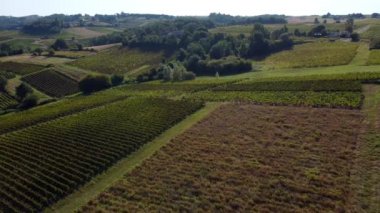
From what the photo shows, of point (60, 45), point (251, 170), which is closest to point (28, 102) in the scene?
point (251, 170)

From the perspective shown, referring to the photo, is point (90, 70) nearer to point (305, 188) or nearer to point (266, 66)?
point (266, 66)

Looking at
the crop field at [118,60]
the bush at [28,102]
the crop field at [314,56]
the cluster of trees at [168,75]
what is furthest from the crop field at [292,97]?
the crop field at [118,60]

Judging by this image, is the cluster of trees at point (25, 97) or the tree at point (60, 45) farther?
the tree at point (60, 45)

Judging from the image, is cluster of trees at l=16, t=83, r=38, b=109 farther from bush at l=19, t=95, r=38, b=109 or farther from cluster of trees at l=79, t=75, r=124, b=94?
cluster of trees at l=79, t=75, r=124, b=94

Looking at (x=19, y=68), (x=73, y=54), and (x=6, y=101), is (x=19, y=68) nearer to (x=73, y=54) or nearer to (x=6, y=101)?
(x=73, y=54)

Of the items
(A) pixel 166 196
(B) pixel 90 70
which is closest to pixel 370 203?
(A) pixel 166 196

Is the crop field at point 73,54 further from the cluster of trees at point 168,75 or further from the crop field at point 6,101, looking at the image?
the crop field at point 6,101
